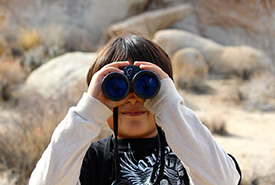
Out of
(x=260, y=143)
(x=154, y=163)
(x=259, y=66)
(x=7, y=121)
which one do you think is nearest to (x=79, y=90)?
(x=7, y=121)

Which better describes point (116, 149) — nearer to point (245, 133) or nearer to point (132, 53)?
point (132, 53)

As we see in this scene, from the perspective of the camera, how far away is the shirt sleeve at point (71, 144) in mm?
1297

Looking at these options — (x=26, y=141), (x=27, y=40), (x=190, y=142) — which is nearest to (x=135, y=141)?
(x=190, y=142)

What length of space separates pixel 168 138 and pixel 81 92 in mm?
3686

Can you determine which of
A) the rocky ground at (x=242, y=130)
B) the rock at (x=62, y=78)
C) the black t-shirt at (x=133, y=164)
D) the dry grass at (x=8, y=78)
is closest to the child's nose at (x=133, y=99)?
the black t-shirt at (x=133, y=164)

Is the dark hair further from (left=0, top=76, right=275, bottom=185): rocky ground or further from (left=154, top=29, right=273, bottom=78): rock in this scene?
(left=154, top=29, right=273, bottom=78): rock

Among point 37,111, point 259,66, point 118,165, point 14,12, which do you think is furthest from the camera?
point 14,12

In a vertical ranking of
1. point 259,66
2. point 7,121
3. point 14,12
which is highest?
point 14,12

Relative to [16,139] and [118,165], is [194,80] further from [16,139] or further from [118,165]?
[118,165]

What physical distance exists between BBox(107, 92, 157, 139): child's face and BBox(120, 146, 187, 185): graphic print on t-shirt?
0.12 meters

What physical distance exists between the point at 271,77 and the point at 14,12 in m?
10.5

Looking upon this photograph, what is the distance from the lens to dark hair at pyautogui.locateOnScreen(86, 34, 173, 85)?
160 centimetres

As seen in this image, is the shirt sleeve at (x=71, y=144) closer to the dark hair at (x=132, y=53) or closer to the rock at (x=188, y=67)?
the dark hair at (x=132, y=53)

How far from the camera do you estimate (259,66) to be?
9391mm
